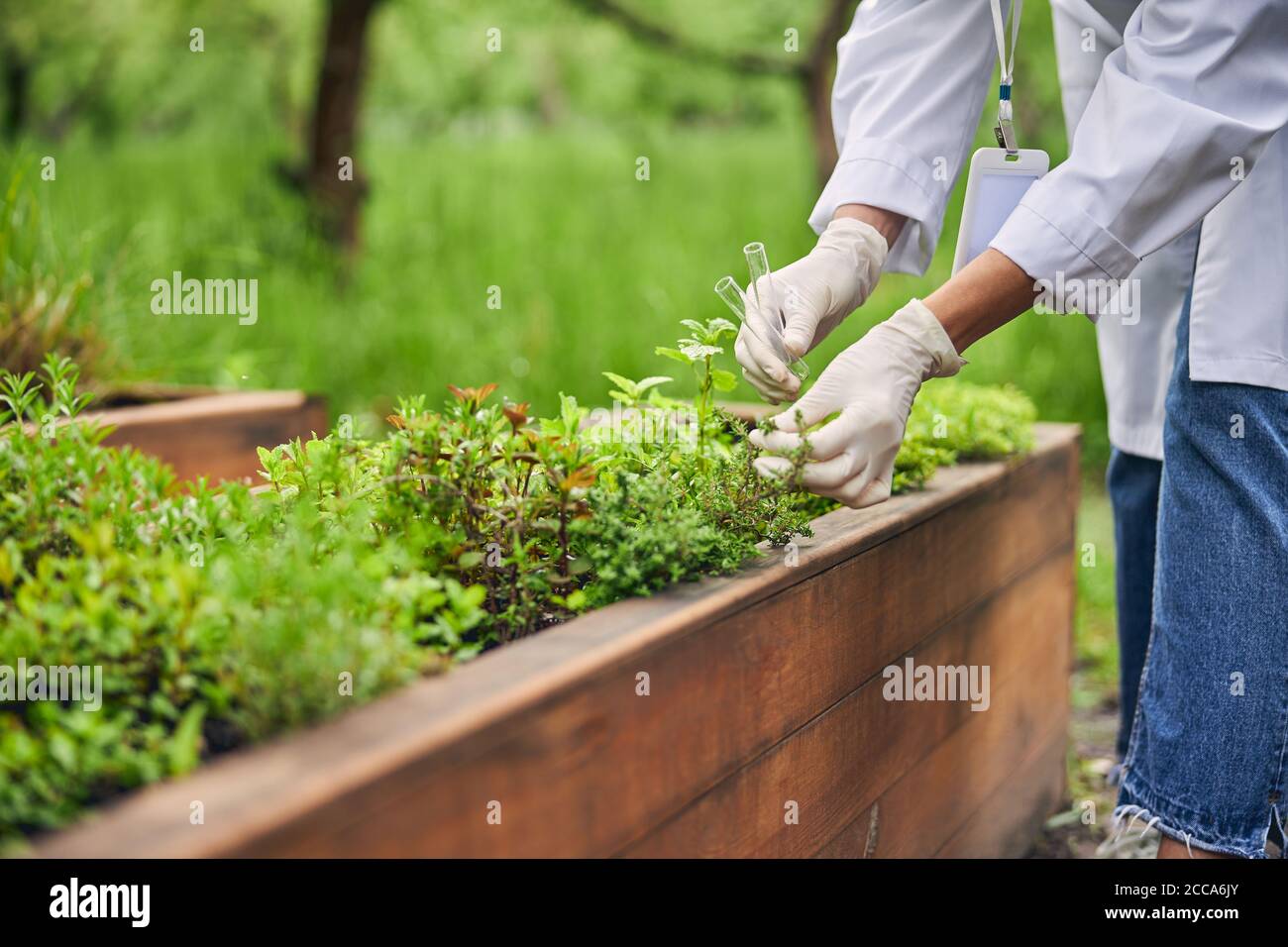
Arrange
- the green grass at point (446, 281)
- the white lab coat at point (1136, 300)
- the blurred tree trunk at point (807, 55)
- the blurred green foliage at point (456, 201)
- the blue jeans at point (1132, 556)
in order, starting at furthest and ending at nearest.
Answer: the blurred tree trunk at point (807, 55) < the blurred green foliage at point (456, 201) < the green grass at point (446, 281) < the blue jeans at point (1132, 556) < the white lab coat at point (1136, 300)

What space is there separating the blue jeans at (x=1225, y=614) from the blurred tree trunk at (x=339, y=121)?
481 centimetres

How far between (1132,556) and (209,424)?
189 centimetres

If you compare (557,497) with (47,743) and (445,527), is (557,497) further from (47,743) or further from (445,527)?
(47,743)

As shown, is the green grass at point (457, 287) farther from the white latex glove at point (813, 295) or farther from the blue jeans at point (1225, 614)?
the blue jeans at point (1225, 614)

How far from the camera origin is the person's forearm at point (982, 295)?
156cm

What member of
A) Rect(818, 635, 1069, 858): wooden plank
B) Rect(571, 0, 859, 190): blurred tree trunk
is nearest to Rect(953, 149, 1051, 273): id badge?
Rect(818, 635, 1069, 858): wooden plank

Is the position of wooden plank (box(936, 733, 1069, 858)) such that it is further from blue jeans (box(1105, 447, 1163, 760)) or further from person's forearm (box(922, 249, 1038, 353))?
person's forearm (box(922, 249, 1038, 353))

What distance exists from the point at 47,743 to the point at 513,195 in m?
8.55

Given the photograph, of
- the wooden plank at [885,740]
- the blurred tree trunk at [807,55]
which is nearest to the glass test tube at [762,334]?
the wooden plank at [885,740]

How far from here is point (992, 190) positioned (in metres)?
1.76

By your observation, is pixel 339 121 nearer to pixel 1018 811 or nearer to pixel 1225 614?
pixel 1018 811

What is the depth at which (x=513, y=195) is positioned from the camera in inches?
360

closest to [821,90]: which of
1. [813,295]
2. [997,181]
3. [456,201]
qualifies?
[456,201]

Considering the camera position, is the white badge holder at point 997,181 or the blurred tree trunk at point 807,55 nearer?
the white badge holder at point 997,181
